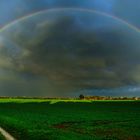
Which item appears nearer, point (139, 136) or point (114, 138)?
point (114, 138)

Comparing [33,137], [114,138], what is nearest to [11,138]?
[33,137]

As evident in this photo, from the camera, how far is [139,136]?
31516 mm

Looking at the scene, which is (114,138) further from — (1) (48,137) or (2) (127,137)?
(1) (48,137)

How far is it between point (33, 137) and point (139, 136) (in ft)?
28.8

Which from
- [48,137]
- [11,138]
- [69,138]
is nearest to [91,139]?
[69,138]

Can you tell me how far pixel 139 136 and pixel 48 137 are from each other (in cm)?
765

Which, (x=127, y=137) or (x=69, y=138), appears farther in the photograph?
(x=127, y=137)

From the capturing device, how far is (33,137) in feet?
96.9

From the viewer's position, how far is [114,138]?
29375 millimetres

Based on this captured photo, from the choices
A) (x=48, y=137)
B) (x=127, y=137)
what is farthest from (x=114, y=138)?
(x=48, y=137)

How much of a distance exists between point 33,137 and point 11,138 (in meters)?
1.71

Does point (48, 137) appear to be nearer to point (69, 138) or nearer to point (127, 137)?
point (69, 138)

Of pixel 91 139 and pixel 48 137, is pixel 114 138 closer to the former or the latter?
pixel 91 139

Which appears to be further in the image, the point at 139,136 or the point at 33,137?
the point at 139,136
